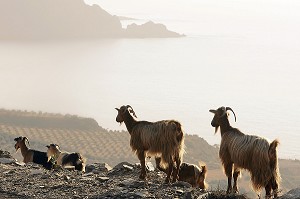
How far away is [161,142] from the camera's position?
38.5 feet

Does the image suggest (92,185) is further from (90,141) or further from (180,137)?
(90,141)

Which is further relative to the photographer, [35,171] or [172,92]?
[172,92]

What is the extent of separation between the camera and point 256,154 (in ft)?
33.3

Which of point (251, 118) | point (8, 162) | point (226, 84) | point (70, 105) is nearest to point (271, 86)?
point (226, 84)

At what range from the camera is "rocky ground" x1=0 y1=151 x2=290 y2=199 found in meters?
10.8

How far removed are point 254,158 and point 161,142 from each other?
2353 mm

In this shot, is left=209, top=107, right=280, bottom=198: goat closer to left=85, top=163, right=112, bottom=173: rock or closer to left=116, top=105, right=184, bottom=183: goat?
left=116, top=105, right=184, bottom=183: goat

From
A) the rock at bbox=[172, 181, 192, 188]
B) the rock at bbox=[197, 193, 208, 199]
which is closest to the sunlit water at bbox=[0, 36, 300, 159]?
the rock at bbox=[172, 181, 192, 188]

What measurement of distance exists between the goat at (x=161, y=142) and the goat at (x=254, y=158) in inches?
42.7

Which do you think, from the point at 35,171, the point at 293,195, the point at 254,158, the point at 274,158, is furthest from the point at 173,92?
the point at 293,195

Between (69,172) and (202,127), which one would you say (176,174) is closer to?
(69,172)

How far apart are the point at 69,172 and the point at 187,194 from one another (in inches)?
183

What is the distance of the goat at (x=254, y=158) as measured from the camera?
32.9 feet

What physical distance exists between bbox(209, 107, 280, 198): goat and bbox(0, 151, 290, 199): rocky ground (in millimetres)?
591
